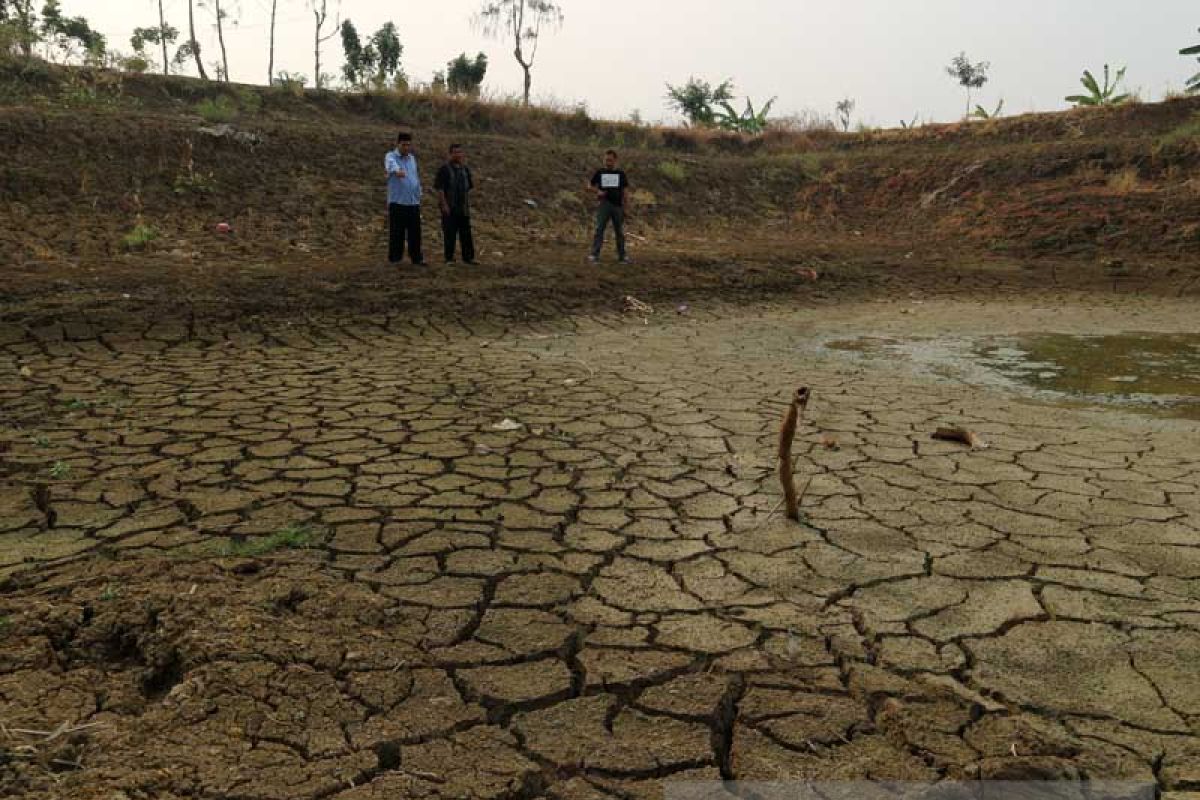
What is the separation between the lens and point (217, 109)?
13.1 meters

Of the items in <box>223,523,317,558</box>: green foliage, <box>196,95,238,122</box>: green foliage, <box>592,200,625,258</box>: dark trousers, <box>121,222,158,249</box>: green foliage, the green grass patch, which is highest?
the green grass patch

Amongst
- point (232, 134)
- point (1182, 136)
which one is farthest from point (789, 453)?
point (1182, 136)

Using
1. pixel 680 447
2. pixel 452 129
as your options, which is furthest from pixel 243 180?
pixel 680 447

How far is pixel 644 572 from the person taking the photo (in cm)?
282

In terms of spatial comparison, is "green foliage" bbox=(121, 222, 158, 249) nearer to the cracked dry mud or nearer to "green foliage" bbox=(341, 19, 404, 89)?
the cracked dry mud

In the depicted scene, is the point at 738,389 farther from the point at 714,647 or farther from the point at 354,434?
the point at 714,647

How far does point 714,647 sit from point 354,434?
259 centimetres

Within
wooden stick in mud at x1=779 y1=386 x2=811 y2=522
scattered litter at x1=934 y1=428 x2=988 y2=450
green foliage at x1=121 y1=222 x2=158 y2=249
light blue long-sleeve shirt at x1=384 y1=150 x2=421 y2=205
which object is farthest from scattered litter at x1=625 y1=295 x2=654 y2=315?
wooden stick in mud at x1=779 y1=386 x2=811 y2=522

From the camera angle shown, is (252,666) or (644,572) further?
(644,572)

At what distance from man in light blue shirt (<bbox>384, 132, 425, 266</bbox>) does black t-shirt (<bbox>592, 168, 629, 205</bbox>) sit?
214 centimetres

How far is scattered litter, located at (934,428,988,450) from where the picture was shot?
4.26 metres

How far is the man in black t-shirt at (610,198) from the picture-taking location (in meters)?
9.98

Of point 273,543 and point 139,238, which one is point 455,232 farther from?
point 273,543

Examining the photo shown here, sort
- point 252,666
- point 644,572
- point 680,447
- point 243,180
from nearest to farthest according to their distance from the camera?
point 252,666, point 644,572, point 680,447, point 243,180
